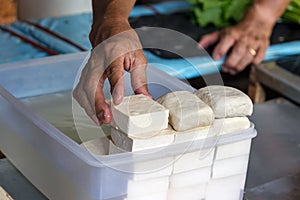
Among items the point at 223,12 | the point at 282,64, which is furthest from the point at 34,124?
the point at 223,12

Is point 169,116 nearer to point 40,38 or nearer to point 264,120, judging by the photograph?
point 264,120

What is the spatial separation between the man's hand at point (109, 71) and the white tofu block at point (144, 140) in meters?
0.07

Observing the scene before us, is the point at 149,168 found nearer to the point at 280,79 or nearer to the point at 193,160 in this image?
the point at 193,160

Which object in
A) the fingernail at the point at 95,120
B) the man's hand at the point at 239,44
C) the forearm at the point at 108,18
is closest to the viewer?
the fingernail at the point at 95,120

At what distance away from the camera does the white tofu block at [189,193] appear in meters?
0.97

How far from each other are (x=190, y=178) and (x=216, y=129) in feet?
0.28

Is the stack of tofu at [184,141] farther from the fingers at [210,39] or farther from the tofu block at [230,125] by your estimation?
the fingers at [210,39]

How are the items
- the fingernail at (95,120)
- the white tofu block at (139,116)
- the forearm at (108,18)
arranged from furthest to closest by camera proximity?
1. the forearm at (108,18)
2. the fingernail at (95,120)
3. the white tofu block at (139,116)

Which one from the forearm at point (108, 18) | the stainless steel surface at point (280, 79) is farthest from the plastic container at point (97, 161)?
the stainless steel surface at point (280, 79)

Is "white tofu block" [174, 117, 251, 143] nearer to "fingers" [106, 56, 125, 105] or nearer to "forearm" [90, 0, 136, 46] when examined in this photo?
"fingers" [106, 56, 125, 105]

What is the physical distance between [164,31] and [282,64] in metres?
0.44

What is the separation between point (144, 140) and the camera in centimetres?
92

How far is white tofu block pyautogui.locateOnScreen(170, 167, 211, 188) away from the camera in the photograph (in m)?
0.96

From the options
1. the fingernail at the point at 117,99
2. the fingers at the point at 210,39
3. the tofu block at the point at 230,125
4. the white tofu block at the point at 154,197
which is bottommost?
the fingers at the point at 210,39
